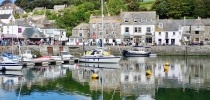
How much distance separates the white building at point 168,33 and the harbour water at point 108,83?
2824 cm

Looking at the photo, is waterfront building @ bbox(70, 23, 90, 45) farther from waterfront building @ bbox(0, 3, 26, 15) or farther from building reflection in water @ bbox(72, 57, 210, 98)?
waterfront building @ bbox(0, 3, 26, 15)

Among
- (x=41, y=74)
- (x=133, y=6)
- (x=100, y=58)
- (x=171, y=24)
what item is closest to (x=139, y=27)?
(x=171, y=24)

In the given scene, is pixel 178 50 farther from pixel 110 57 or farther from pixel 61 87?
pixel 61 87

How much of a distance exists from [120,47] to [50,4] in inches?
2825

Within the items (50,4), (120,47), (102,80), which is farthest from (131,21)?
(50,4)

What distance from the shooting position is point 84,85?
37938 millimetres

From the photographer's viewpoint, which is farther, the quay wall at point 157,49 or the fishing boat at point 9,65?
the quay wall at point 157,49

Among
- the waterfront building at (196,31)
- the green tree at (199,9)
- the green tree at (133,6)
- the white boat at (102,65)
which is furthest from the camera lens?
the green tree at (133,6)

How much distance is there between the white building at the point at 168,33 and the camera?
81.3m

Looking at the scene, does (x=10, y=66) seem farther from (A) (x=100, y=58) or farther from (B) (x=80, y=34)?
(B) (x=80, y=34)

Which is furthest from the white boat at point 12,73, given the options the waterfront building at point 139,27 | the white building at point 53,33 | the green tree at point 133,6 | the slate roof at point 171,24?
the green tree at point 133,6

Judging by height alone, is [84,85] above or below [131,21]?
below

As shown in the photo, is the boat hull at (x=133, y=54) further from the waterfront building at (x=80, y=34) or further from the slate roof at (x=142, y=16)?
the waterfront building at (x=80, y=34)

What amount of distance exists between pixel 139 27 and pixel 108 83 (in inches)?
1774
